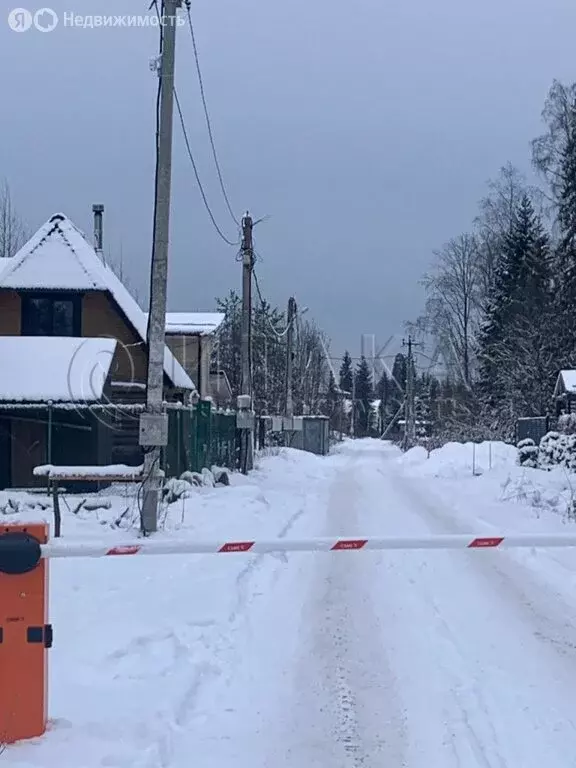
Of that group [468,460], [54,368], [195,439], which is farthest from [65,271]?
[468,460]

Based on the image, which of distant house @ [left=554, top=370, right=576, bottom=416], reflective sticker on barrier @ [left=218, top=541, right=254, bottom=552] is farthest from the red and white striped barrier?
distant house @ [left=554, top=370, right=576, bottom=416]

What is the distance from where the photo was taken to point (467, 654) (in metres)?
6.77

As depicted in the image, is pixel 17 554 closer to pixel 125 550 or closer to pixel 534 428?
pixel 125 550

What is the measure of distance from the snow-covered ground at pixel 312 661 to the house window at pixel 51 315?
46.1ft

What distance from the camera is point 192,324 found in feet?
118

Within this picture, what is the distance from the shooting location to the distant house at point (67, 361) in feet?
67.1

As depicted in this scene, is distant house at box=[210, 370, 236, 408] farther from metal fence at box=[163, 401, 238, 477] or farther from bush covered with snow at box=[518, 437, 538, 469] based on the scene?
bush covered with snow at box=[518, 437, 538, 469]

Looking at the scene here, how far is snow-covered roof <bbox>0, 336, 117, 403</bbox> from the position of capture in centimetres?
2023

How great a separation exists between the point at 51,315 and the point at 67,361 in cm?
510

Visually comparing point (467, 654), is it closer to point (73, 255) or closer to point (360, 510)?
point (360, 510)

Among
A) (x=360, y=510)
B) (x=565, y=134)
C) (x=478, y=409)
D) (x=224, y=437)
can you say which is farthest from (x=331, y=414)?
(x=360, y=510)

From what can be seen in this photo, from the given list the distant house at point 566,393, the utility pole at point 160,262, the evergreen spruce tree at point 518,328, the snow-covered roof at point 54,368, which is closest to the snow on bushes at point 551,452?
the distant house at point 566,393

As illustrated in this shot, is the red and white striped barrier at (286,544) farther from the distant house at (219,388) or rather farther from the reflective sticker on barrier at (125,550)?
the distant house at (219,388)

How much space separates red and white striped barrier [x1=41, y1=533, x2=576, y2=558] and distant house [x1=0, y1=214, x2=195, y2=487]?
1498cm
